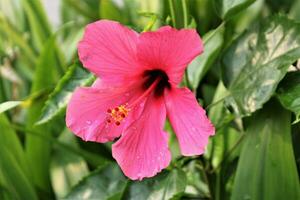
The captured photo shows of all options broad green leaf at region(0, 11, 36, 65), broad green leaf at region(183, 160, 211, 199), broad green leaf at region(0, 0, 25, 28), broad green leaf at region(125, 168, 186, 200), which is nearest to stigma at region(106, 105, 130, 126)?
broad green leaf at region(125, 168, 186, 200)

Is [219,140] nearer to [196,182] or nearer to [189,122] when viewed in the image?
[196,182]

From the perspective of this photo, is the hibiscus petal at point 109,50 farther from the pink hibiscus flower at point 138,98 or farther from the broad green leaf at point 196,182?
the broad green leaf at point 196,182

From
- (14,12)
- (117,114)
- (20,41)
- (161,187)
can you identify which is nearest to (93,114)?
(117,114)

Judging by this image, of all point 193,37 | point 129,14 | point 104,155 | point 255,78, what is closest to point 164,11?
point 129,14

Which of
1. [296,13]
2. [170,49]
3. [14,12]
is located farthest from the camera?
[14,12]

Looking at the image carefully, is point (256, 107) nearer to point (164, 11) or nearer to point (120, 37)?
point (120, 37)

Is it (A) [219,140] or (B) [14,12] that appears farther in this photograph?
(B) [14,12]
